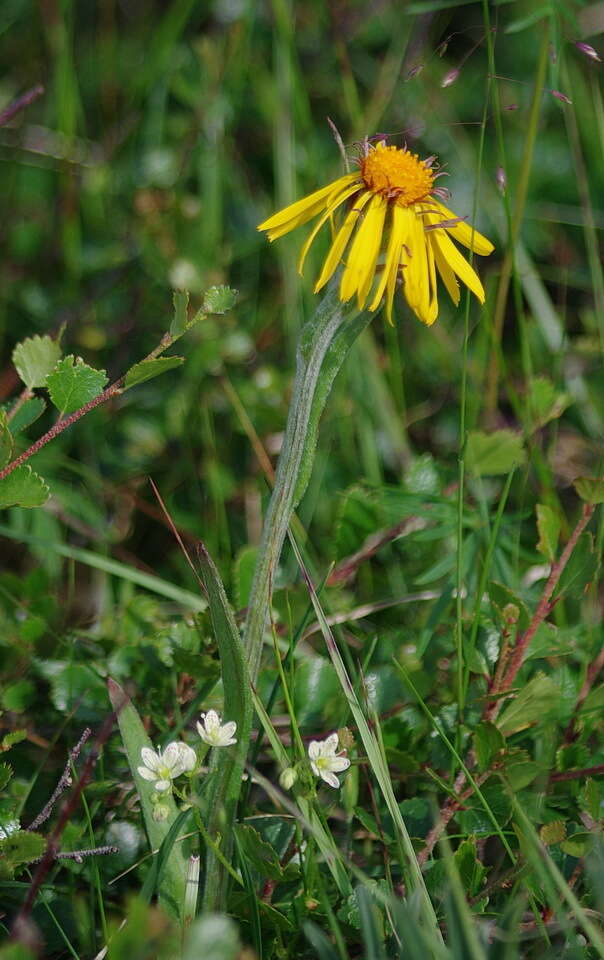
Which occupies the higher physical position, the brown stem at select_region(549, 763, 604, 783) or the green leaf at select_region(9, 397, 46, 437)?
the green leaf at select_region(9, 397, 46, 437)

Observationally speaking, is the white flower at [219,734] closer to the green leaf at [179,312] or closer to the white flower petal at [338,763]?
the white flower petal at [338,763]

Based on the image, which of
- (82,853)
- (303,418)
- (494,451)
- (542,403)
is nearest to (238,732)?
(82,853)

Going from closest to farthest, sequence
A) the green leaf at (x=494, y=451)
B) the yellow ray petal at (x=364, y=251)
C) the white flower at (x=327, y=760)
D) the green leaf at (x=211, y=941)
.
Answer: the green leaf at (x=211, y=941), the yellow ray petal at (x=364, y=251), the white flower at (x=327, y=760), the green leaf at (x=494, y=451)

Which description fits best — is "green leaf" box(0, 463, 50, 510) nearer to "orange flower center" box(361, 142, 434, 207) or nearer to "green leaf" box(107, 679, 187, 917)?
"green leaf" box(107, 679, 187, 917)

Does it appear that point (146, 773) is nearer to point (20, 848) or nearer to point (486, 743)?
point (20, 848)

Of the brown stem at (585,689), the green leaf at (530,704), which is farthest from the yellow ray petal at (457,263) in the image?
the brown stem at (585,689)

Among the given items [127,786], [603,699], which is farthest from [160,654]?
[603,699]

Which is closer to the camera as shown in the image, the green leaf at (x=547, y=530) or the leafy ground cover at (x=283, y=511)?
the leafy ground cover at (x=283, y=511)

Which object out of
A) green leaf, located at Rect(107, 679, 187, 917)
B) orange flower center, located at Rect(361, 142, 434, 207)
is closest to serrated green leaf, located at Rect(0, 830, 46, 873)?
green leaf, located at Rect(107, 679, 187, 917)
